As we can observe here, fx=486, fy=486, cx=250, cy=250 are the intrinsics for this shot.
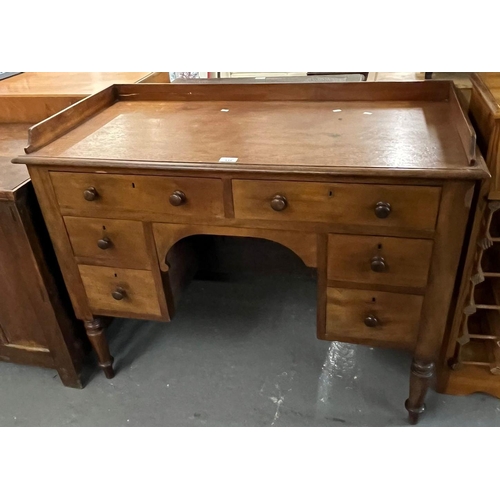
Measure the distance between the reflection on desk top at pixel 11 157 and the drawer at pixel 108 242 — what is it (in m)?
0.17

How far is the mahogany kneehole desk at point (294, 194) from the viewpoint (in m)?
1.15

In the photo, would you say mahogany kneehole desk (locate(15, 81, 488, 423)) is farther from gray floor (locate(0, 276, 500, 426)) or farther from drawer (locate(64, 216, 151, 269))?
gray floor (locate(0, 276, 500, 426))

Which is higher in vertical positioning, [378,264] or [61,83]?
[61,83]

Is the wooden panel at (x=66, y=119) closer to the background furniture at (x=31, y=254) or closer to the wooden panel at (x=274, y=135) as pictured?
the wooden panel at (x=274, y=135)

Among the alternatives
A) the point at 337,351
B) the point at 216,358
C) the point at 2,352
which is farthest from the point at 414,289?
the point at 2,352

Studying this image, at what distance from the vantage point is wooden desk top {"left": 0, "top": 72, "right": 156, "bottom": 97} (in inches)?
68.6

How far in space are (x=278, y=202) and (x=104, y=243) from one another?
0.53 m

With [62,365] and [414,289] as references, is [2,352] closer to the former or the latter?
[62,365]

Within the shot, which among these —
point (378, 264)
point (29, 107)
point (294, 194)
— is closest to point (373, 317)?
point (378, 264)

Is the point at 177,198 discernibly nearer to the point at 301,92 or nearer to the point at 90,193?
the point at 90,193

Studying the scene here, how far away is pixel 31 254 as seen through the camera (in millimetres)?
1438

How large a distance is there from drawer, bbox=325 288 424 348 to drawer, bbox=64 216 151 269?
0.55m

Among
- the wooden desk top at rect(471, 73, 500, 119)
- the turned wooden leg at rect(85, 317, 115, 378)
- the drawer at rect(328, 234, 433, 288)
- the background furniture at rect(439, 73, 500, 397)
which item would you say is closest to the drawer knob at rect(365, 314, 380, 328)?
the drawer at rect(328, 234, 433, 288)

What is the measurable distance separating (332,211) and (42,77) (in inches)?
55.6
